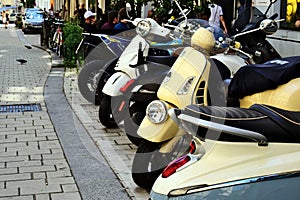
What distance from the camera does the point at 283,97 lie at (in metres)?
3.37

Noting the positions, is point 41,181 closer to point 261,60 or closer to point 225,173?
point 225,173

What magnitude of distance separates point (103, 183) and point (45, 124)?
269 cm

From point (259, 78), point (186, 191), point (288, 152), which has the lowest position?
point (186, 191)

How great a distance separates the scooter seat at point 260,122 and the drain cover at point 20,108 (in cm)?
582

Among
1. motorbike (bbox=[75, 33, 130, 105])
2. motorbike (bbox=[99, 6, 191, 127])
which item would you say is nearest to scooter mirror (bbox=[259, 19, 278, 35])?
motorbike (bbox=[99, 6, 191, 127])

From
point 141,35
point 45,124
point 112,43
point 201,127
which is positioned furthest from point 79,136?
point 201,127

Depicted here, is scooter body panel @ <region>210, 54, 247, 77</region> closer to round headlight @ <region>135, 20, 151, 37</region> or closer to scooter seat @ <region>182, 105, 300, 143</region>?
round headlight @ <region>135, 20, 151, 37</region>

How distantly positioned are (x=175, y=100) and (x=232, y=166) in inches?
63.7

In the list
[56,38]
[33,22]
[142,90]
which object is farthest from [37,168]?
[33,22]

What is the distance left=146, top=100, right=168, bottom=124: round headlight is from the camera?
13.9 ft

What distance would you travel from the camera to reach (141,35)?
6.36 meters

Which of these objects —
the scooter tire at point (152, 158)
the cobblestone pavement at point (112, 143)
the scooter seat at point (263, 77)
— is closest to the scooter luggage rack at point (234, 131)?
the scooter seat at point (263, 77)

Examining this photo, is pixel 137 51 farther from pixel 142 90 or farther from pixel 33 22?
pixel 33 22

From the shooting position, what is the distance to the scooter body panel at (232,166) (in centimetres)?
267
